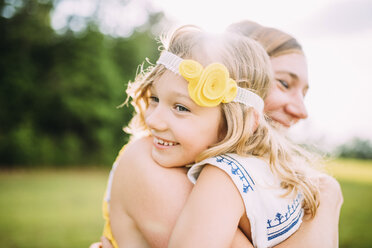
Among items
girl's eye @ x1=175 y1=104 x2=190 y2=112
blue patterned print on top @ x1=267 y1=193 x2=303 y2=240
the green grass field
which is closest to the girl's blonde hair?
blue patterned print on top @ x1=267 y1=193 x2=303 y2=240

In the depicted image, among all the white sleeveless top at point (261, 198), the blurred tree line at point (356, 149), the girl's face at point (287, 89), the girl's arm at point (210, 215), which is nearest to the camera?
the girl's arm at point (210, 215)

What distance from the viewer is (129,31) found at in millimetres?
29562

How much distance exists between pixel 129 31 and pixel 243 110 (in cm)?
2913

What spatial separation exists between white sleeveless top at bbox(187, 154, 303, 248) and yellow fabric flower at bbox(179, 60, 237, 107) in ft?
1.16

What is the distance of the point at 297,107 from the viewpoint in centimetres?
288

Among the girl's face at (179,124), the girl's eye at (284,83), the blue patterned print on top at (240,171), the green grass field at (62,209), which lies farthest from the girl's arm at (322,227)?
the green grass field at (62,209)

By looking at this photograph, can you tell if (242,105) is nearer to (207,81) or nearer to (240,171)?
(207,81)

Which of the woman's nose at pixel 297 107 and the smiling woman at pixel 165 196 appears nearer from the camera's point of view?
the smiling woman at pixel 165 196

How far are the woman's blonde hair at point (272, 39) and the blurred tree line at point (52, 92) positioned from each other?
2180cm

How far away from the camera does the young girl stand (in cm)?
189

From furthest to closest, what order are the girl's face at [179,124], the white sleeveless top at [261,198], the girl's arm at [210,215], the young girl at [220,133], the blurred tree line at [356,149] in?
the blurred tree line at [356,149] < the girl's face at [179,124] < the young girl at [220,133] < the white sleeveless top at [261,198] < the girl's arm at [210,215]

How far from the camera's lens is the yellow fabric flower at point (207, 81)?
6.34 ft

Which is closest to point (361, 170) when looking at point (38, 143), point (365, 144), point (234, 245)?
point (365, 144)

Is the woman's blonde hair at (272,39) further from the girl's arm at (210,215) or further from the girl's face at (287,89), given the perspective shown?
the girl's arm at (210,215)
